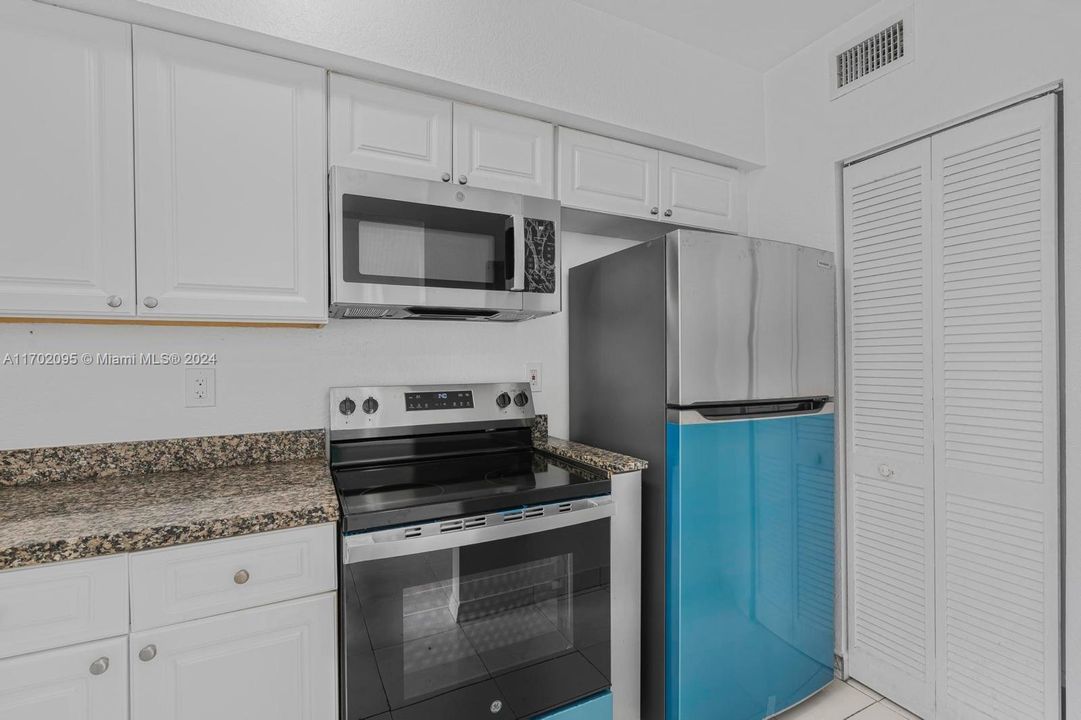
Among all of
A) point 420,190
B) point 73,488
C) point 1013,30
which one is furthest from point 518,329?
point 1013,30

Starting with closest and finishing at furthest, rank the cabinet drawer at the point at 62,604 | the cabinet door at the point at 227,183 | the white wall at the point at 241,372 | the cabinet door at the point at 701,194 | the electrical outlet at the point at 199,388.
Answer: the cabinet drawer at the point at 62,604
the cabinet door at the point at 227,183
the white wall at the point at 241,372
the electrical outlet at the point at 199,388
the cabinet door at the point at 701,194

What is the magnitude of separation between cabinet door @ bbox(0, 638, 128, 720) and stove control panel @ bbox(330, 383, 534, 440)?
81cm

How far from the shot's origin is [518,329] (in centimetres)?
220

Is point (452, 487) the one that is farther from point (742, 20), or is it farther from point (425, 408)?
point (742, 20)

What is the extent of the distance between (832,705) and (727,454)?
1100 mm

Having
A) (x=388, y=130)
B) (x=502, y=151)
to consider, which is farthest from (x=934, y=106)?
(x=388, y=130)

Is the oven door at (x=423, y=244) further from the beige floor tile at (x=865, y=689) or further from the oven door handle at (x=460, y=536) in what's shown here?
the beige floor tile at (x=865, y=689)

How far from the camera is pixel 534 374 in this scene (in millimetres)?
2225

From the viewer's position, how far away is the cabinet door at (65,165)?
1276mm

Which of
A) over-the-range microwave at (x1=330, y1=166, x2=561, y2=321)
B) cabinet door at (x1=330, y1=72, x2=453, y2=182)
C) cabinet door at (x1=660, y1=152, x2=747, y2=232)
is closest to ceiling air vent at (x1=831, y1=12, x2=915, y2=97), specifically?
cabinet door at (x1=660, y1=152, x2=747, y2=232)

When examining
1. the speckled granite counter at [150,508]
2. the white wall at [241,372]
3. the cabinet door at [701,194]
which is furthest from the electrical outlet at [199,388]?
the cabinet door at [701,194]

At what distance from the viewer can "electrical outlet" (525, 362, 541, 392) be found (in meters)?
2.21

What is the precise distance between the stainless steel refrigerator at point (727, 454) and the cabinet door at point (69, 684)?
Result: 1438 millimetres

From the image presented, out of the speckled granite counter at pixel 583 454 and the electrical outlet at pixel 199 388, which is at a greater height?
the electrical outlet at pixel 199 388
